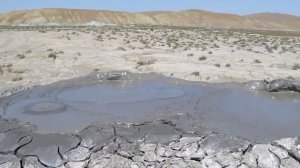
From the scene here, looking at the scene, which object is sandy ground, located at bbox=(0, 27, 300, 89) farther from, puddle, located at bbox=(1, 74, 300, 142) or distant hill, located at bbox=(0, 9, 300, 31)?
distant hill, located at bbox=(0, 9, 300, 31)

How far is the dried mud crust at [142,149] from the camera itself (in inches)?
312

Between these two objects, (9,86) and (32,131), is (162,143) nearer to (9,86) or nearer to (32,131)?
(32,131)

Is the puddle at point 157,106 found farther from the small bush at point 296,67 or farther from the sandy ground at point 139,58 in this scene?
the small bush at point 296,67

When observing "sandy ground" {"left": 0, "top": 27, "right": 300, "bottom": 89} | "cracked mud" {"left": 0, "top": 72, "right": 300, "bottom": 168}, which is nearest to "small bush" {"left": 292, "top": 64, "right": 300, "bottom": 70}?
"sandy ground" {"left": 0, "top": 27, "right": 300, "bottom": 89}


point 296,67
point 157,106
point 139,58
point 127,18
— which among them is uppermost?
point 296,67

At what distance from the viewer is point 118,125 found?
32.8ft

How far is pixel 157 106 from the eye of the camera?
12266 mm

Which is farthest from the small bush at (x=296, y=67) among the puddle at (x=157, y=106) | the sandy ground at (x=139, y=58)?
the puddle at (x=157, y=106)

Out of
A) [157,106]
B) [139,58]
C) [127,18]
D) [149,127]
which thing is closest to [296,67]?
[139,58]

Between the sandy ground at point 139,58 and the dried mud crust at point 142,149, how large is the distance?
7422 mm

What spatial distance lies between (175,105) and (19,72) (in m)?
9.49

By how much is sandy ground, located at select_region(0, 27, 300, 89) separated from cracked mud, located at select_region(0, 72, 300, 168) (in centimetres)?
290

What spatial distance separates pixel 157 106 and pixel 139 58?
10488mm

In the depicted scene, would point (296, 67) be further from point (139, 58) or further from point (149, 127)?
point (149, 127)
